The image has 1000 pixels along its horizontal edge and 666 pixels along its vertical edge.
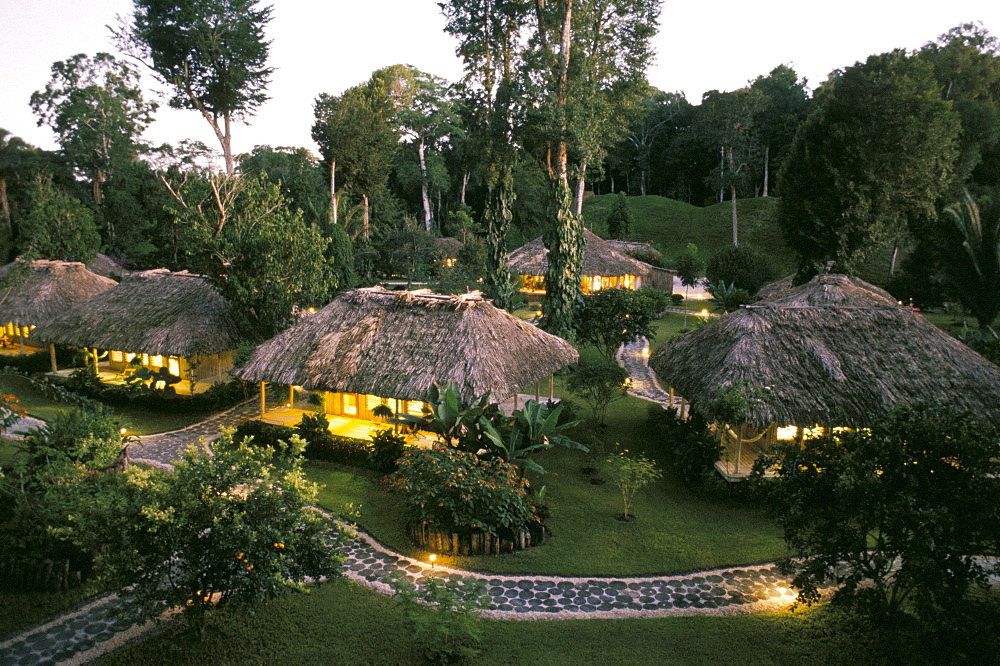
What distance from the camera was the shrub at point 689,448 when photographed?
1272 centimetres

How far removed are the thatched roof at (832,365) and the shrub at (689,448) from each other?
85cm

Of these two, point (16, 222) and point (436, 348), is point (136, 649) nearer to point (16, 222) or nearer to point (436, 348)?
point (436, 348)

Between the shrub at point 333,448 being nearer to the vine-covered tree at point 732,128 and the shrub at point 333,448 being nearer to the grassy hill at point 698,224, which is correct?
the grassy hill at point 698,224

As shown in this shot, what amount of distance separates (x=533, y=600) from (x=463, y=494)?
2.00 metres

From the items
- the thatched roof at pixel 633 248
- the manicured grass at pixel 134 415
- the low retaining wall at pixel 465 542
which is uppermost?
the thatched roof at pixel 633 248

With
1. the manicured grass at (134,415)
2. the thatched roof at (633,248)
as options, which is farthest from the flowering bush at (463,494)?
the thatched roof at (633,248)

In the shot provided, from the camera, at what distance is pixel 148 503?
20.6 feet

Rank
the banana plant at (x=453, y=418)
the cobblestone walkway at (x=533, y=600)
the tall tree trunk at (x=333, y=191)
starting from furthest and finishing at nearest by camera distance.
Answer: the tall tree trunk at (x=333, y=191)
the banana plant at (x=453, y=418)
the cobblestone walkway at (x=533, y=600)

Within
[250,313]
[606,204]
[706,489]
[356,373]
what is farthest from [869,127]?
[606,204]

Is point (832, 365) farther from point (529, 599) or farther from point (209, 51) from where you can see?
point (209, 51)

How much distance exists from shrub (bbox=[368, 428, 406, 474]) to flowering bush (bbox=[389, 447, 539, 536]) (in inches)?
112

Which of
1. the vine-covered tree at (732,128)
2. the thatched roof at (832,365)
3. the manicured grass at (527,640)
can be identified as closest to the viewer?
the manicured grass at (527,640)

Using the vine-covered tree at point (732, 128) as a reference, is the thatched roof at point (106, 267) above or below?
below

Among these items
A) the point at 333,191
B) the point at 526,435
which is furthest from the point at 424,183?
the point at 526,435
